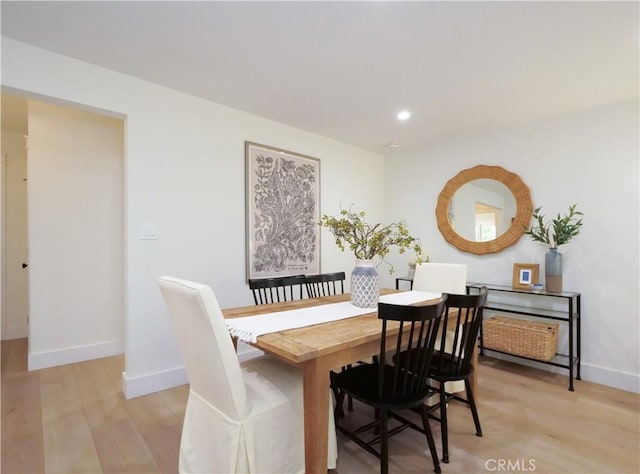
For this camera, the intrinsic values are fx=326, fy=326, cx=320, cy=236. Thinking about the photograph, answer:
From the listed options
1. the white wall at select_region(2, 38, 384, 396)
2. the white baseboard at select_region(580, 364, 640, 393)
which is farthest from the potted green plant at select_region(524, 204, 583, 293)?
the white wall at select_region(2, 38, 384, 396)

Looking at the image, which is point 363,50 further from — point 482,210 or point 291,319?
point 482,210

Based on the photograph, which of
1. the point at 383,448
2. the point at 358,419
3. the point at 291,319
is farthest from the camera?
the point at 358,419

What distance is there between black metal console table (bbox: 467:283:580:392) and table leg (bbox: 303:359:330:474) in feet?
7.14

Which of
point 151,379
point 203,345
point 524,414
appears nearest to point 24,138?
point 151,379

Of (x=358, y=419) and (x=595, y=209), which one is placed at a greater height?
(x=595, y=209)

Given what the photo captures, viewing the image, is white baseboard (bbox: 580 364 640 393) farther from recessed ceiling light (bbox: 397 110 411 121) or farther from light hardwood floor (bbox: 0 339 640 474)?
recessed ceiling light (bbox: 397 110 411 121)

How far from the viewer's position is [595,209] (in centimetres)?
275

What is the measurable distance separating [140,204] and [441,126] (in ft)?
9.20

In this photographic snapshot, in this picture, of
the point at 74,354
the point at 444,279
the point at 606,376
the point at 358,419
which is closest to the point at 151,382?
the point at 74,354

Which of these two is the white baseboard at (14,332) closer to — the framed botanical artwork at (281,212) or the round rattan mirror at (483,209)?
the framed botanical artwork at (281,212)

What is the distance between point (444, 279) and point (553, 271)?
3.16 feet

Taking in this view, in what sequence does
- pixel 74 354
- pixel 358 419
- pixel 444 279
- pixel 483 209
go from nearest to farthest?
pixel 358 419 → pixel 444 279 → pixel 74 354 → pixel 483 209

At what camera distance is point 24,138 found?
3.84 m

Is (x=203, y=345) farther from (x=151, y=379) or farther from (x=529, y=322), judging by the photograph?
(x=529, y=322)
